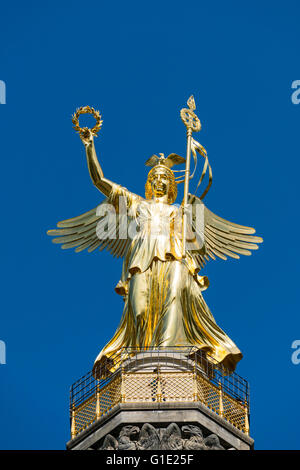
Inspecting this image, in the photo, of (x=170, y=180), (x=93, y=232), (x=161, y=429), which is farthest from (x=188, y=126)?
(x=161, y=429)

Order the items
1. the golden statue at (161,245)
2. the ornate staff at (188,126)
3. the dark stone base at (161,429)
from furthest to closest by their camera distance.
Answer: the ornate staff at (188,126) → the golden statue at (161,245) → the dark stone base at (161,429)

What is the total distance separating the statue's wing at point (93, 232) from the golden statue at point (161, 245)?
0.03m

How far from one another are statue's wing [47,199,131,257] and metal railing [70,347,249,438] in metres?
4.63

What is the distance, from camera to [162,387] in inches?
1735

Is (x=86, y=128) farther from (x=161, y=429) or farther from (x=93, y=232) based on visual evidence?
(x=161, y=429)

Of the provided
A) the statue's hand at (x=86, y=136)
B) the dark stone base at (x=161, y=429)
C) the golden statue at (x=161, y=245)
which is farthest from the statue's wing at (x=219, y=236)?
the dark stone base at (x=161, y=429)

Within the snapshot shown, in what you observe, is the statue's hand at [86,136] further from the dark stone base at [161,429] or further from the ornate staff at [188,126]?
the dark stone base at [161,429]

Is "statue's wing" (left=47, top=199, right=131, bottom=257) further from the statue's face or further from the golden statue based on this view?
the statue's face

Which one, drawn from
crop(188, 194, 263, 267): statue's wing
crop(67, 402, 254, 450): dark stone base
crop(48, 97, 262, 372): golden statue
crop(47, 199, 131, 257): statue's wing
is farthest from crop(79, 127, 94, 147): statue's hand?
crop(67, 402, 254, 450): dark stone base

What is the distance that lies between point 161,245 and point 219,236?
2555mm

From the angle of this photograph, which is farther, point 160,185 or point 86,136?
point 160,185

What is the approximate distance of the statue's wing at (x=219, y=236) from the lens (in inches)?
1946

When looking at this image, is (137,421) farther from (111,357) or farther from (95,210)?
(95,210)

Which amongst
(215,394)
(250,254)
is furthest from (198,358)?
(250,254)
